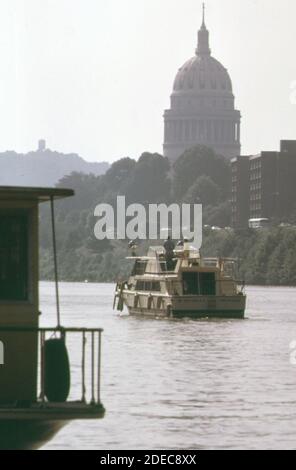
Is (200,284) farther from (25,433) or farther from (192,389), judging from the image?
(25,433)

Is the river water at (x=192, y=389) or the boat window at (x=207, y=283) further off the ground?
the boat window at (x=207, y=283)

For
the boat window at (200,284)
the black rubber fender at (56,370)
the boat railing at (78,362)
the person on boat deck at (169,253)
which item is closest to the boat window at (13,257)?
the boat railing at (78,362)

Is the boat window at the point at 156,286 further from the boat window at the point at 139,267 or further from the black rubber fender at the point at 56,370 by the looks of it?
the black rubber fender at the point at 56,370

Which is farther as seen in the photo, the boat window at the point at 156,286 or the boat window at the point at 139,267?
the boat window at the point at 139,267

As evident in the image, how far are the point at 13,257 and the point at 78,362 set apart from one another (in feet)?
81.9

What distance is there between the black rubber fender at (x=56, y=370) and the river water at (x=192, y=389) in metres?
1.99

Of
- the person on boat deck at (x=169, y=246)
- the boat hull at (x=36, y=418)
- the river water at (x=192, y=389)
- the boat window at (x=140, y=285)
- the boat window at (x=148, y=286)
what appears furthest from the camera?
the boat window at (x=140, y=285)

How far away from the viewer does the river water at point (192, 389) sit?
111ft

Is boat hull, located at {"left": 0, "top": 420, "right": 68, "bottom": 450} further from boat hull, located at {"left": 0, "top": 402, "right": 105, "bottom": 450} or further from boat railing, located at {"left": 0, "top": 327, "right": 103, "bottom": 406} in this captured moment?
boat railing, located at {"left": 0, "top": 327, "right": 103, "bottom": 406}

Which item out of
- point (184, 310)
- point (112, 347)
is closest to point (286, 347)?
point (112, 347)

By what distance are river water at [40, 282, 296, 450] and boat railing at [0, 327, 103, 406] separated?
614 mm

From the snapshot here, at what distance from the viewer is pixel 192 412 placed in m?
39.0

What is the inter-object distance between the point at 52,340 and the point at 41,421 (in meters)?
1.29
